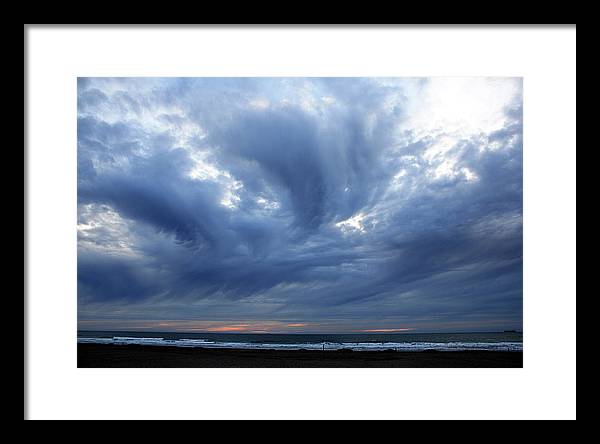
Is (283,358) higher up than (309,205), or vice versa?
(309,205)

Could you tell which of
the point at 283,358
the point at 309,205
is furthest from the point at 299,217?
the point at 283,358

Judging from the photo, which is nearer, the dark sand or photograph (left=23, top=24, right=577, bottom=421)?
photograph (left=23, top=24, right=577, bottom=421)

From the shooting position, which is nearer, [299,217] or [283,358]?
[283,358]

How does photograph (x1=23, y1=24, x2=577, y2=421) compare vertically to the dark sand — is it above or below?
above

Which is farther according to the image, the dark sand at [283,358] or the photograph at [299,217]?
the dark sand at [283,358]

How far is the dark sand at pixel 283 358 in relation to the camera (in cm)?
701

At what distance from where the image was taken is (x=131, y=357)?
7453 millimetres

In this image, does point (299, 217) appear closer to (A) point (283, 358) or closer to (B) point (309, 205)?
(B) point (309, 205)

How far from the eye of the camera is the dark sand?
7008mm

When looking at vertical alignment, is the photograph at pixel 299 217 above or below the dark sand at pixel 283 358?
above

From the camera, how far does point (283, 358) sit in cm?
779
